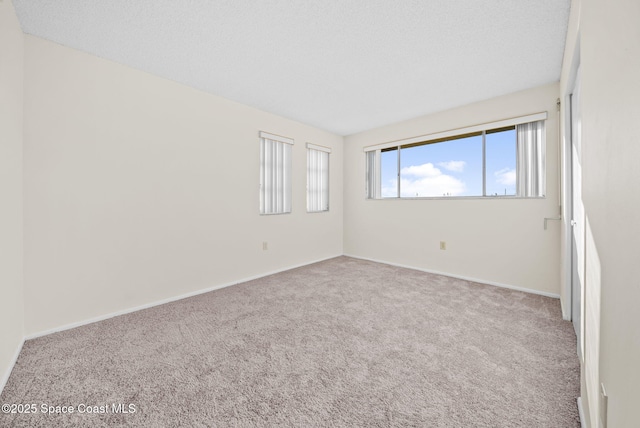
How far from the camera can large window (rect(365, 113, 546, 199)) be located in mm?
3168

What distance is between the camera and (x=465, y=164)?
3.75 metres

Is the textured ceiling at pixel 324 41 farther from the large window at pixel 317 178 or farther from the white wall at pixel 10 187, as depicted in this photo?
the large window at pixel 317 178

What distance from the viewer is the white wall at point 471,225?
9.91 feet

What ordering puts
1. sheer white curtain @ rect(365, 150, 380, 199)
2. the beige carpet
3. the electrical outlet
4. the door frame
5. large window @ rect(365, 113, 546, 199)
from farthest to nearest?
sheer white curtain @ rect(365, 150, 380, 199)
large window @ rect(365, 113, 546, 199)
the door frame
the beige carpet
the electrical outlet

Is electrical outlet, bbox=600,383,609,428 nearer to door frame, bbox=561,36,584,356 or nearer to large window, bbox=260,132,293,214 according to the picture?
door frame, bbox=561,36,584,356

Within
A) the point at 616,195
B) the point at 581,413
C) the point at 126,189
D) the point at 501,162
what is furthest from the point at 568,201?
the point at 126,189

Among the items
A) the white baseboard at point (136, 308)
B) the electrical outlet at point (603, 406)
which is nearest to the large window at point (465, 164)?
the white baseboard at point (136, 308)

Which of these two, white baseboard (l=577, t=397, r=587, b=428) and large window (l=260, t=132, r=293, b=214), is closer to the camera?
white baseboard (l=577, t=397, r=587, b=428)

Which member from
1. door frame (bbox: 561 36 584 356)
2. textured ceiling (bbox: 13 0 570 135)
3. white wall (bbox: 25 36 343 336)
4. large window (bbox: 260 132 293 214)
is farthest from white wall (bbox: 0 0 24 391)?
door frame (bbox: 561 36 584 356)

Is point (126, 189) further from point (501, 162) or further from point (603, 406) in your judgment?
point (501, 162)

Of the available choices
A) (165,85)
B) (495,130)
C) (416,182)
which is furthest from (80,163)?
(495,130)

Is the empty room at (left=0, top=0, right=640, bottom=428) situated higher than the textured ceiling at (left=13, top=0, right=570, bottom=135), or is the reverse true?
the textured ceiling at (left=13, top=0, right=570, bottom=135)

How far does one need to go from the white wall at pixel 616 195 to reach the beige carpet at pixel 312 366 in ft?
1.93

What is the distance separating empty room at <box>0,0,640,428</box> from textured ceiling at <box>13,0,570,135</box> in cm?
2
